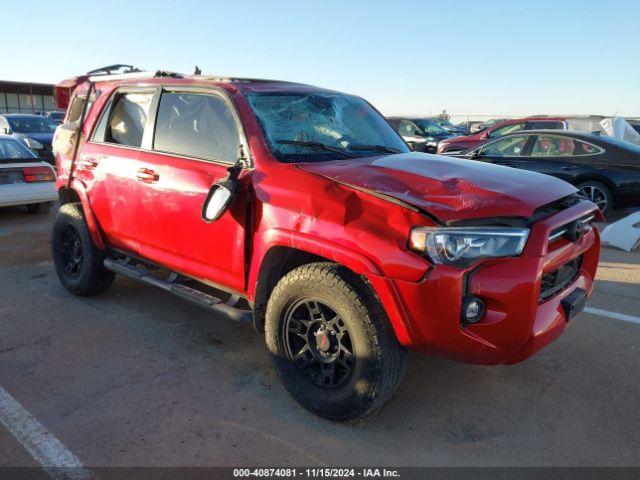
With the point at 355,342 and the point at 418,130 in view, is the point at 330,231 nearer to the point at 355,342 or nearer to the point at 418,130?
the point at 355,342

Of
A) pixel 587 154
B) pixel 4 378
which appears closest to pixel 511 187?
pixel 4 378

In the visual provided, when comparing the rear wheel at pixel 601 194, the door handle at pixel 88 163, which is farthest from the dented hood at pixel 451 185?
the rear wheel at pixel 601 194

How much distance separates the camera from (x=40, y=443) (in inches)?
111

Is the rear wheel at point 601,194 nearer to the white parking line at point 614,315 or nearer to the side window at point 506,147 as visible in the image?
the side window at point 506,147

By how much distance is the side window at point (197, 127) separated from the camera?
3580mm

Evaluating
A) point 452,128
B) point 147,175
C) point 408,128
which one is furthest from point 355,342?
point 452,128

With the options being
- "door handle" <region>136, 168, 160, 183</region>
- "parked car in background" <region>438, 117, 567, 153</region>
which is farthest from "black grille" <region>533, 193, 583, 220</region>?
"parked car in background" <region>438, 117, 567, 153</region>

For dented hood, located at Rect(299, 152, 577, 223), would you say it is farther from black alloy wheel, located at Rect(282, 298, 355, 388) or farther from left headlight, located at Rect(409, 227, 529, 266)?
black alloy wheel, located at Rect(282, 298, 355, 388)

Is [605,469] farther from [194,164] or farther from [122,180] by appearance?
[122,180]

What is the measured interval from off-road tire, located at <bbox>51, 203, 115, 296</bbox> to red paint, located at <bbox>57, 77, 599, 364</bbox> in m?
1.06

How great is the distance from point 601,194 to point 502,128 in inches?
195

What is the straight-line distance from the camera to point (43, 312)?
15.3 ft

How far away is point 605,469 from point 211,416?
6.83ft

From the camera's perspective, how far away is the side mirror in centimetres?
319
